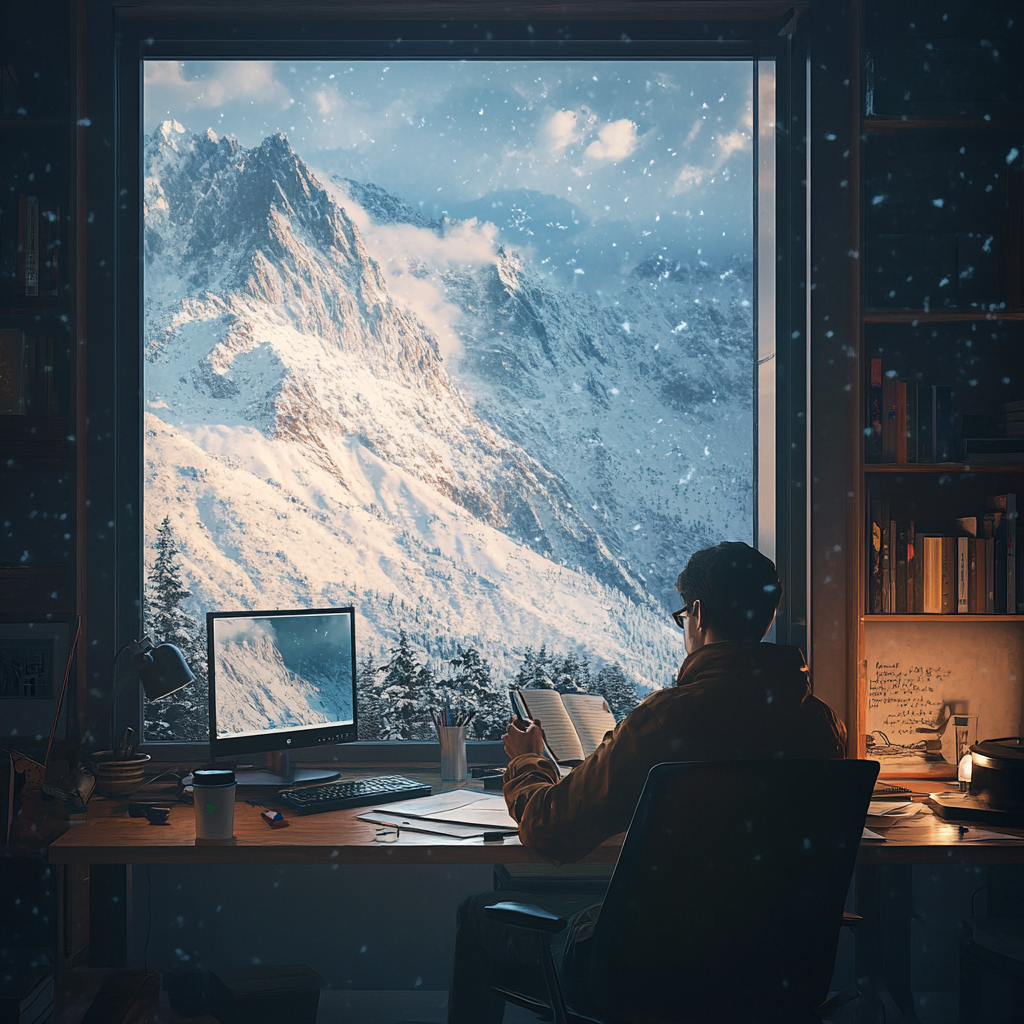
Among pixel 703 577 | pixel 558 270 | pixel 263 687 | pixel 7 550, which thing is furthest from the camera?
pixel 558 270

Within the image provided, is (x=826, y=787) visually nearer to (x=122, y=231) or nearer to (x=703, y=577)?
(x=703, y=577)

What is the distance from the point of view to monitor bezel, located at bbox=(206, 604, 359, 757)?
2.08 meters

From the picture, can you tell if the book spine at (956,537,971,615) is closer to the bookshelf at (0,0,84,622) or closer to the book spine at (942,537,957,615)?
the book spine at (942,537,957,615)

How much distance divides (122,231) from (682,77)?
1.78 meters

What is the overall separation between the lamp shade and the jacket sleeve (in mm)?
936

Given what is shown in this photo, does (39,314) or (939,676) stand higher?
(39,314)

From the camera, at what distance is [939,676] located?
2.49 meters

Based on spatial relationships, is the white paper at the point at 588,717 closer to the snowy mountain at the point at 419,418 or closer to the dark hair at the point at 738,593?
the snowy mountain at the point at 419,418

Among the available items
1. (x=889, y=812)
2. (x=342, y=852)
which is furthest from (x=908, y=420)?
(x=342, y=852)

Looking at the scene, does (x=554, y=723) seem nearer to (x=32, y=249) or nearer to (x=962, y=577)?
(x=962, y=577)

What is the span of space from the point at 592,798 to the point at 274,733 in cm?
99

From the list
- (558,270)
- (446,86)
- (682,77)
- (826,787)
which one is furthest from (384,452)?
(826,787)

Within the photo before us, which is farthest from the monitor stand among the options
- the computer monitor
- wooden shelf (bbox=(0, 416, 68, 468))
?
wooden shelf (bbox=(0, 416, 68, 468))

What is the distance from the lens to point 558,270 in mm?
2641
